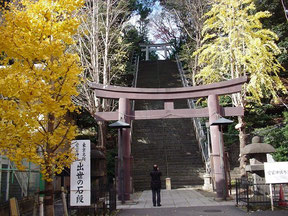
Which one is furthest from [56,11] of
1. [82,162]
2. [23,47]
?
[82,162]

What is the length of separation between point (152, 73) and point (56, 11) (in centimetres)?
2385

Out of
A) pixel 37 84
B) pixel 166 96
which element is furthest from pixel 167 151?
pixel 37 84

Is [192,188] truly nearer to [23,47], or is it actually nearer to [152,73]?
[23,47]

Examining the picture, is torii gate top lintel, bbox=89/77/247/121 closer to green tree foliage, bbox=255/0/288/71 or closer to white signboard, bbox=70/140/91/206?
white signboard, bbox=70/140/91/206

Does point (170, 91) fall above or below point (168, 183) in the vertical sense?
above

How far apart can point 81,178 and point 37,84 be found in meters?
2.70

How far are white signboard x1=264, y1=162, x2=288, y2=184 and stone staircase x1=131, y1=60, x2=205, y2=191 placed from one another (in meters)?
7.61

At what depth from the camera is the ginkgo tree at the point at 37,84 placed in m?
5.23

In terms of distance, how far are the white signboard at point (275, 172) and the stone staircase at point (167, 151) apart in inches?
299

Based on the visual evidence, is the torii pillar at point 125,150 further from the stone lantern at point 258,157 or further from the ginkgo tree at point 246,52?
the ginkgo tree at point 246,52

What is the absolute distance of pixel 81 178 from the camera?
22.2ft

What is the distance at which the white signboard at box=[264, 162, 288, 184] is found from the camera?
26.2 ft

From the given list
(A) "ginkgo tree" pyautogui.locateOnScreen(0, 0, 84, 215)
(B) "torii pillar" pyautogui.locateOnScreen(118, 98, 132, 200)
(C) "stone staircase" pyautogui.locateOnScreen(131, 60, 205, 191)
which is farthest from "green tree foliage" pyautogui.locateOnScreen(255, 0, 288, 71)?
(A) "ginkgo tree" pyautogui.locateOnScreen(0, 0, 84, 215)

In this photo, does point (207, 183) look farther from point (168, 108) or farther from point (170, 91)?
point (170, 91)
